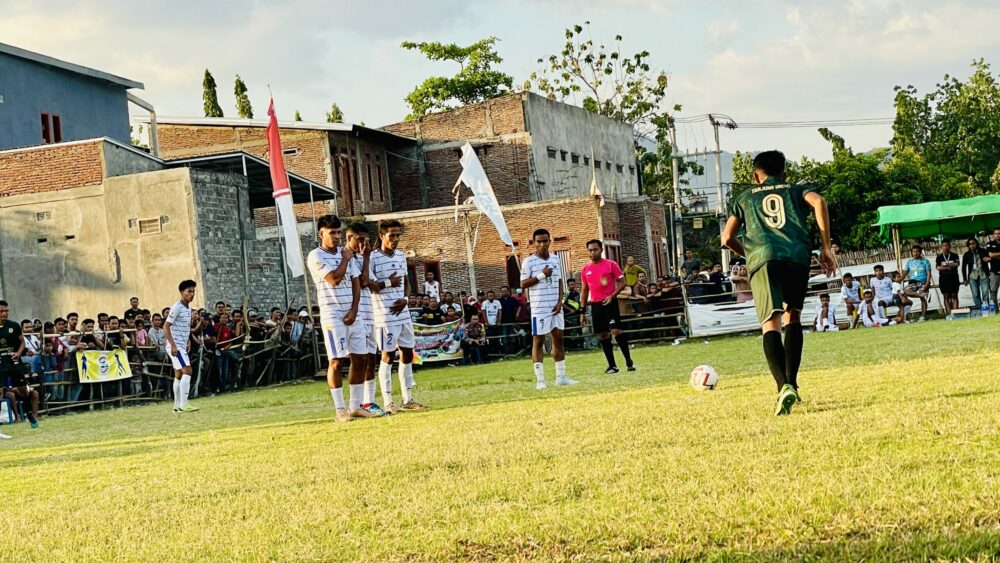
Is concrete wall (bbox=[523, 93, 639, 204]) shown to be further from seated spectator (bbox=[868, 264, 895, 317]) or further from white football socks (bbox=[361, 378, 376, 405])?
white football socks (bbox=[361, 378, 376, 405])

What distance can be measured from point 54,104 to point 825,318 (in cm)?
2714

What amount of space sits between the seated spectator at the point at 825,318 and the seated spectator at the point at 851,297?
38 cm

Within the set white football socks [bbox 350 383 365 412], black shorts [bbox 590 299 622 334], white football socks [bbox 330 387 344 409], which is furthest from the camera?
black shorts [bbox 590 299 622 334]

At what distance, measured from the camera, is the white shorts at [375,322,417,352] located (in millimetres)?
14492

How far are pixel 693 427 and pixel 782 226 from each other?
1.94m

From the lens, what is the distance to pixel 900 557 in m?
4.15

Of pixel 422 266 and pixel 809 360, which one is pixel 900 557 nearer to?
pixel 809 360

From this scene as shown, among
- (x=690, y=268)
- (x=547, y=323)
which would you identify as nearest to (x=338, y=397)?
(x=547, y=323)

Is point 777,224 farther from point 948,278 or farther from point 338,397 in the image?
point 948,278

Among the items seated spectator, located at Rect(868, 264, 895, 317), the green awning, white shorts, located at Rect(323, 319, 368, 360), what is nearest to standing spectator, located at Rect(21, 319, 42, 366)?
white shorts, located at Rect(323, 319, 368, 360)

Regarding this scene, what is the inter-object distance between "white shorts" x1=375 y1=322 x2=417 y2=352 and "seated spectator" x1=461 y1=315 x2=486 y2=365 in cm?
1609

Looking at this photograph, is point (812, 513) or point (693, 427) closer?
point (812, 513)

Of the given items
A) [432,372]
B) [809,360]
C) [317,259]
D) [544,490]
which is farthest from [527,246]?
[544,490]

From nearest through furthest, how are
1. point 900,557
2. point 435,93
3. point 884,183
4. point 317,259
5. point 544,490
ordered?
1. point 900,557
2. point 544,490
3. point 317,259
4. point 884,183
5. point 435,93
